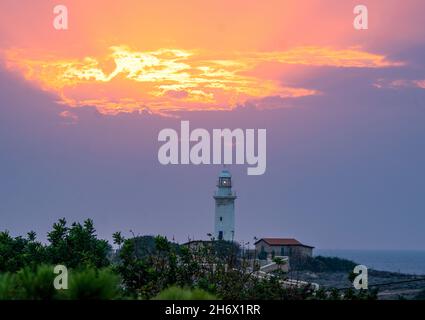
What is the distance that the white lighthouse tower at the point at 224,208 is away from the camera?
9306 cm

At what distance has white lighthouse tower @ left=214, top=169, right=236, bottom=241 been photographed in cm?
9306

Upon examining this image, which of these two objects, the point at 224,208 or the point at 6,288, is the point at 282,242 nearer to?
the point at 224,208

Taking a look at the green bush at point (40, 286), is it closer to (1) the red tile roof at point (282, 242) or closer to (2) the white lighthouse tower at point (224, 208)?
(2) the white lighthouse tower at point (224, 208)

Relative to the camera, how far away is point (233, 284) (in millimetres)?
19391

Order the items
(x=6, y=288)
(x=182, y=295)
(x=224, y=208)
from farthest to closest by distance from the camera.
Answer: (x=224, y=208) < (x=6, y=288) < (x=182, y=295)

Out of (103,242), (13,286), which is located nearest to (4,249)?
(103,242)

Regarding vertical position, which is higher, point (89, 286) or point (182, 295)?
point (89, 286)

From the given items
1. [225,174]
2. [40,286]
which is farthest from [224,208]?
[40,286]

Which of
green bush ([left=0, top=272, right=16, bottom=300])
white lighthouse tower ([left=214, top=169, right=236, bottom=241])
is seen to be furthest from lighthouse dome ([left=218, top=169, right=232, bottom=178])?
green bush ([left=0, top=272, right=16, bottom=300])

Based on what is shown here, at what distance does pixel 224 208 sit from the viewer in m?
92.9

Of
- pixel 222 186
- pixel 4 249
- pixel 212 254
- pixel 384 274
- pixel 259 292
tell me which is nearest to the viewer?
pixel 259 292
